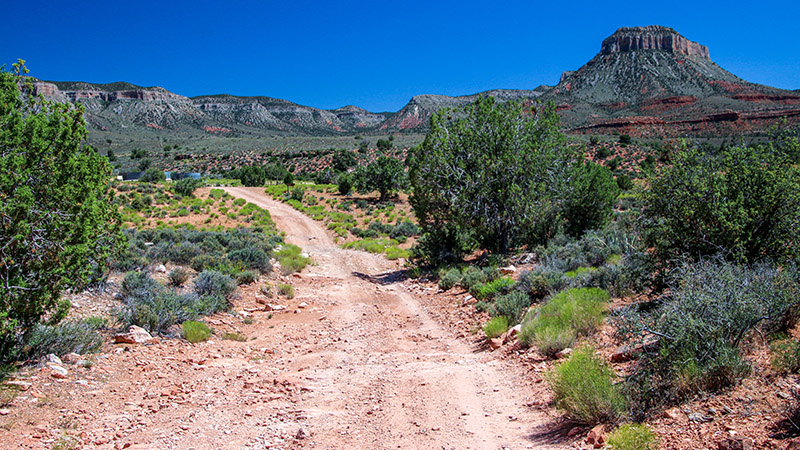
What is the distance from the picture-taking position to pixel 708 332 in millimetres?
4527

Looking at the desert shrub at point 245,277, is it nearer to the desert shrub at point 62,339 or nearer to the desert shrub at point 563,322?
the desert shrub at point 62,339

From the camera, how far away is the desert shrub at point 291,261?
1562 cm

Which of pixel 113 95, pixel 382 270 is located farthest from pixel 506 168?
pixel 113 95

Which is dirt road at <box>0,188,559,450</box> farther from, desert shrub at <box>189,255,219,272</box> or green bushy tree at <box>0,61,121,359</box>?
desert shrub at <box>189,255,219,272</box>

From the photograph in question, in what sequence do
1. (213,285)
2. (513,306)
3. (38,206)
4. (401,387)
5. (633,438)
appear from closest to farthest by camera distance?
(633,438), (38,206), (401,387), (513,306), (213,285)

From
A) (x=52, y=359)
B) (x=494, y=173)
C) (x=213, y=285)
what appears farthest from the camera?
(x=494, y=173)

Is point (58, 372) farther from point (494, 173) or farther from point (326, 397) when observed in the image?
point (494, 173)

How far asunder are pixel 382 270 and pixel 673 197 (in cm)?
1155

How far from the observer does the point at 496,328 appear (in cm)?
836

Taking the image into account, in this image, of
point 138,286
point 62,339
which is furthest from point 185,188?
point 62,339

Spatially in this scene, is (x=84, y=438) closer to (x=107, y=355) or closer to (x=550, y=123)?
(x=107, y=355)

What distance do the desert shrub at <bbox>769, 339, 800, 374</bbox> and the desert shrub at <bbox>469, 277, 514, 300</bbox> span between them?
6.28m

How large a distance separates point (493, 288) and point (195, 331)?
20.9 ft

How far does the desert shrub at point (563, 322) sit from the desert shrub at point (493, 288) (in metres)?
2.73
